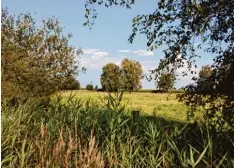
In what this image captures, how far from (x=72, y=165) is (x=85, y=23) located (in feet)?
20.5

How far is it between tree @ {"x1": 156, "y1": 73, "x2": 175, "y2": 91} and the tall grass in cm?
191

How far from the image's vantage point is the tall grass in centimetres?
570

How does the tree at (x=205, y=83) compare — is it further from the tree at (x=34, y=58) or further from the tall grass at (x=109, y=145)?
the tree at (x=34, y=58)

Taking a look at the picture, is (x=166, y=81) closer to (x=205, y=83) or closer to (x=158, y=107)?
(x=205, y=83)

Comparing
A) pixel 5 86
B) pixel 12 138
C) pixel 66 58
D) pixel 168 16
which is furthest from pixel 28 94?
pixel 12 138

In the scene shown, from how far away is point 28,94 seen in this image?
1955 cm

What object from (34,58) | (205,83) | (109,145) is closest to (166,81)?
(205,83)

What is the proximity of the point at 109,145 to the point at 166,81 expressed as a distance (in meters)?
4.74

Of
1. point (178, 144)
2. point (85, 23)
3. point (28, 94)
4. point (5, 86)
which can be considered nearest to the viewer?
point (178, 144)

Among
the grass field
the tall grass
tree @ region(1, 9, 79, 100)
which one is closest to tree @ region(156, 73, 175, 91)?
the grass field

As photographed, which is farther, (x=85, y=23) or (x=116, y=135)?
(x=85, y=23)

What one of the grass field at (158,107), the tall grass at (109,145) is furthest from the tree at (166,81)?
the tall grass at (109,145)

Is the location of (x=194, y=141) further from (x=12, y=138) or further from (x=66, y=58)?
(x=66, y=58)

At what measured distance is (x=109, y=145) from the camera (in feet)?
21.7
